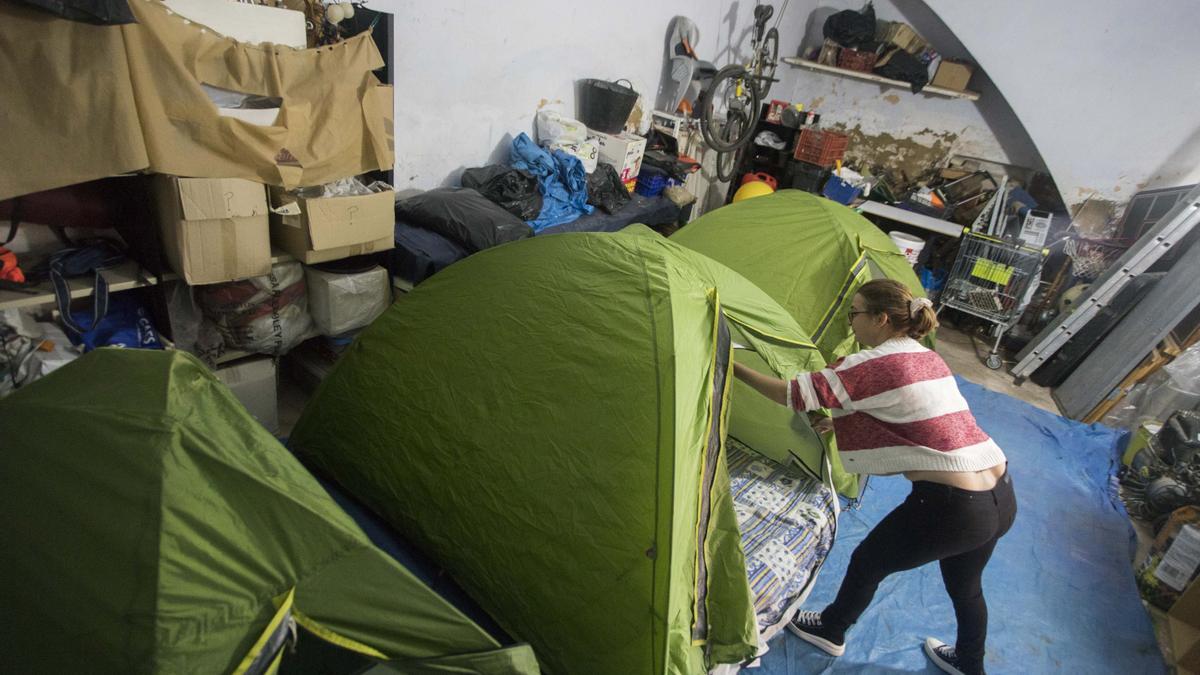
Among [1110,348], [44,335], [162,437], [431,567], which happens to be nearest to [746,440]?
[431,567]

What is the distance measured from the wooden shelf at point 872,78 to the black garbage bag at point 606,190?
3.10 meters

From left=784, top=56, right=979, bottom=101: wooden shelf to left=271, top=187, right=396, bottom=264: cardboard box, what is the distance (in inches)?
193

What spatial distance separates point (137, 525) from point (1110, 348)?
16.5 feet

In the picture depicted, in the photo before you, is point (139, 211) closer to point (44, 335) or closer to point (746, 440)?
point (44, 335)

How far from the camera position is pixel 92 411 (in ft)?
3.37

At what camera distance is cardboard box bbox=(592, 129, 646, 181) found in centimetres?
385

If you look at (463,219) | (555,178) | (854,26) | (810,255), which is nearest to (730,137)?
(854,26)

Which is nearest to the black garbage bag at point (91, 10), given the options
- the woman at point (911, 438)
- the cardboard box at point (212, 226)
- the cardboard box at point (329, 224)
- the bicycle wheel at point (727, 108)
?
the cardboard box at point (212, 226)

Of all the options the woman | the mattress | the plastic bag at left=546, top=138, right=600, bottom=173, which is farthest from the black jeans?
the plastic bag at left=546, top=138, right=600, bottom=173

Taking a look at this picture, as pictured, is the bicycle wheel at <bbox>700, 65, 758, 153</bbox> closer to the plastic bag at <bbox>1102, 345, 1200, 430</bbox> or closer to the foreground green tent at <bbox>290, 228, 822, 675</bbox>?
the plastic bag at <bbox>1102, 345, 1200, 430</bbox>

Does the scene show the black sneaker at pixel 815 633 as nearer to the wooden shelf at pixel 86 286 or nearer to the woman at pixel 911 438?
the woman at pixel 911 438

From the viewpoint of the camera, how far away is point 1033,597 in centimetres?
247

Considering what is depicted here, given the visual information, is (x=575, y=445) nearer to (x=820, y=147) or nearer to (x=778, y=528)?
(x=778, y=528)

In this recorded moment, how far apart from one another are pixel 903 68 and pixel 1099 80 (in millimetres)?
1441
